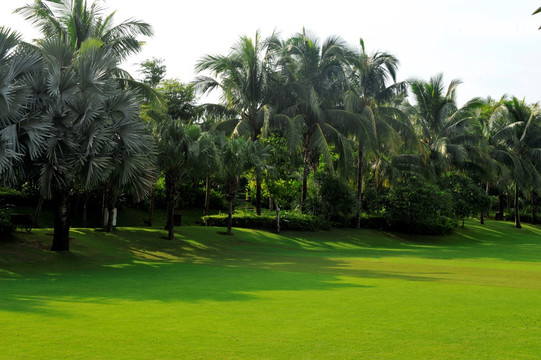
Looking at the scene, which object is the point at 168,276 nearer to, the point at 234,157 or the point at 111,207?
the point at 111,207

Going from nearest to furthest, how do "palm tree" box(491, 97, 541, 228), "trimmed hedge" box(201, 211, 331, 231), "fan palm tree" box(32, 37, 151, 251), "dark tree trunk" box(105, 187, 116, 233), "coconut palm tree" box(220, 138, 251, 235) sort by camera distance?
"fan palm tree" box(32, 37, 151, 251), "dark tree trunk" box(105, 187, 116, 233), "coconut palm tree" box(220, 138, 251, 235), "trimmed hedge" box(201, 211, 331, 231), "palm tree" box(491, 97, 541, 228)

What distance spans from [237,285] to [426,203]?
26.8m

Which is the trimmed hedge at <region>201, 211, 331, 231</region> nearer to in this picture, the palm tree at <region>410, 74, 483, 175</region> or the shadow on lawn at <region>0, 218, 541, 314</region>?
the shadow on lawn at <region>0, 218, 541, 314</region>

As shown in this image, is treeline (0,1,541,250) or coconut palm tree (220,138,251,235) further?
coconut palm tree (220,138,251,235)

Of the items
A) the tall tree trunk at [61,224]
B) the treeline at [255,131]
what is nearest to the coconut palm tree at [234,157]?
the treeline at [255,131]

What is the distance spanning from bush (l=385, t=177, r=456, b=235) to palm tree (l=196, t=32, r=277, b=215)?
34.5 feet

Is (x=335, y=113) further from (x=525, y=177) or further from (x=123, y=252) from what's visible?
(x=525, y=177)

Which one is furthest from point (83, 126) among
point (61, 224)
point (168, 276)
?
point (168, 276)

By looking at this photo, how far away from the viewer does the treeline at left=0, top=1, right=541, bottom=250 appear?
17.4m

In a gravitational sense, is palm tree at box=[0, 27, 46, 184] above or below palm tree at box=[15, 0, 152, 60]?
Result: below

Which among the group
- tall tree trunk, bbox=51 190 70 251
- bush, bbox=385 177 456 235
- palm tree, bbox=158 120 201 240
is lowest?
tall tree trunk, bbox=51 190 70 251

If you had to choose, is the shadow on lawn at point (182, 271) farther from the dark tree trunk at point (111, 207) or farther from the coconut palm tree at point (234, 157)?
the coconut palm tree at point (234, 157)

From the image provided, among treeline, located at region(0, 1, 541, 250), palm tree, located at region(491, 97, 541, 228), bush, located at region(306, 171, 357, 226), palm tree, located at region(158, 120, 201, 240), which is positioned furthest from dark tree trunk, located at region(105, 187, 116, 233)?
palm tree, located at region(491, 97, 541, 228)

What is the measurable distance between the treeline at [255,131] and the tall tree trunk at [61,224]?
0.17ft
